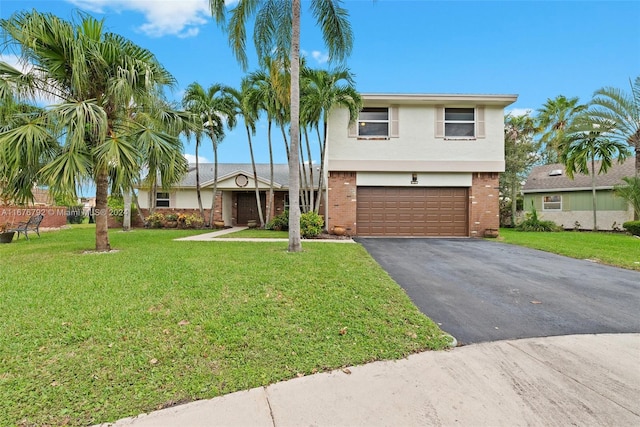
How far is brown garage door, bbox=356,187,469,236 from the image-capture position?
1390 centimetres

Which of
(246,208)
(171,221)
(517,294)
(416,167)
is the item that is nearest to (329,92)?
(416,167)

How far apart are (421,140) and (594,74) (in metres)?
12.6

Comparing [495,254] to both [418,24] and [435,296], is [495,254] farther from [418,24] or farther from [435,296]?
[418,24]

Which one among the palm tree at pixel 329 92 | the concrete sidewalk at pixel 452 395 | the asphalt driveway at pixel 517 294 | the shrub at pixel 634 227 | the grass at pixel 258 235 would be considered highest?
the palm tree at pixel 329 92

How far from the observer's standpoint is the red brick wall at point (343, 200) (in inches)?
542

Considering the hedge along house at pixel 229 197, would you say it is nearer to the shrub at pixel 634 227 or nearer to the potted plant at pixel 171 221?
the potted plant at pixel 171 221

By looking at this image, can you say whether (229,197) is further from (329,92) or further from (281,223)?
(329,92)

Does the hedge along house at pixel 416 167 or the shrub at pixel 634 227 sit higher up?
the hedge along house at pixel 416 167

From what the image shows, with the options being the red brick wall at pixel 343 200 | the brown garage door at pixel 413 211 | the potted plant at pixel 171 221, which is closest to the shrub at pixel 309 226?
the red brick wall at pixel 343 200

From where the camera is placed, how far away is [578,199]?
65.6 feet

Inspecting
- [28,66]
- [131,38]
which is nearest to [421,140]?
[131,38]

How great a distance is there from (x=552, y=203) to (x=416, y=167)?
14.4m

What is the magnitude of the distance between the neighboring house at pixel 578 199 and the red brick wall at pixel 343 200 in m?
15.6

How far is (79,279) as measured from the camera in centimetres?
550
